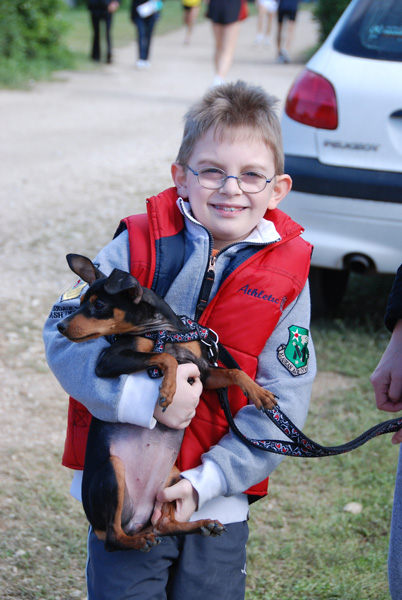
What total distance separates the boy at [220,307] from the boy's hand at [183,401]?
0.7 inches

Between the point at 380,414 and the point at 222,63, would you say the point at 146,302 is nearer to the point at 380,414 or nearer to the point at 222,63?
the point at 380,414

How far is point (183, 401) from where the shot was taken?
191cm

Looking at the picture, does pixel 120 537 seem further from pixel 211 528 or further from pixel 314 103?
pixel 314 103

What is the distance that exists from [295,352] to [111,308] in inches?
22.2

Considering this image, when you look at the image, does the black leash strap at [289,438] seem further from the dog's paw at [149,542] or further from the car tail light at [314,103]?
the car tail light at [314,103]

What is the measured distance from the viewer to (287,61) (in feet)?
A: 56.3

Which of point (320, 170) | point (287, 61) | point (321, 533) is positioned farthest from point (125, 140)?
point (287, 61)

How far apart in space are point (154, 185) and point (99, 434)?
5683 millimetres

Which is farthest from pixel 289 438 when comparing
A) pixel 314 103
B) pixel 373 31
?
pixel 373 31

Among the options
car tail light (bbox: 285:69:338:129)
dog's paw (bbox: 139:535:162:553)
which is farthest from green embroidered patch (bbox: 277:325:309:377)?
car tail light (bbox: 285:69:338:129)

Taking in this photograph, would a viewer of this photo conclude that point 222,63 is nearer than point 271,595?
No

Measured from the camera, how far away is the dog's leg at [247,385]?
6.30ft

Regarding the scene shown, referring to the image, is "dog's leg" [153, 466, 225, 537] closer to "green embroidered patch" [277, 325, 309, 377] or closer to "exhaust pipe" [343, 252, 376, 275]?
"green embroidered patch" [277, 325, 309, 377]

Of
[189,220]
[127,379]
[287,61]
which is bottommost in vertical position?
[287,61]
